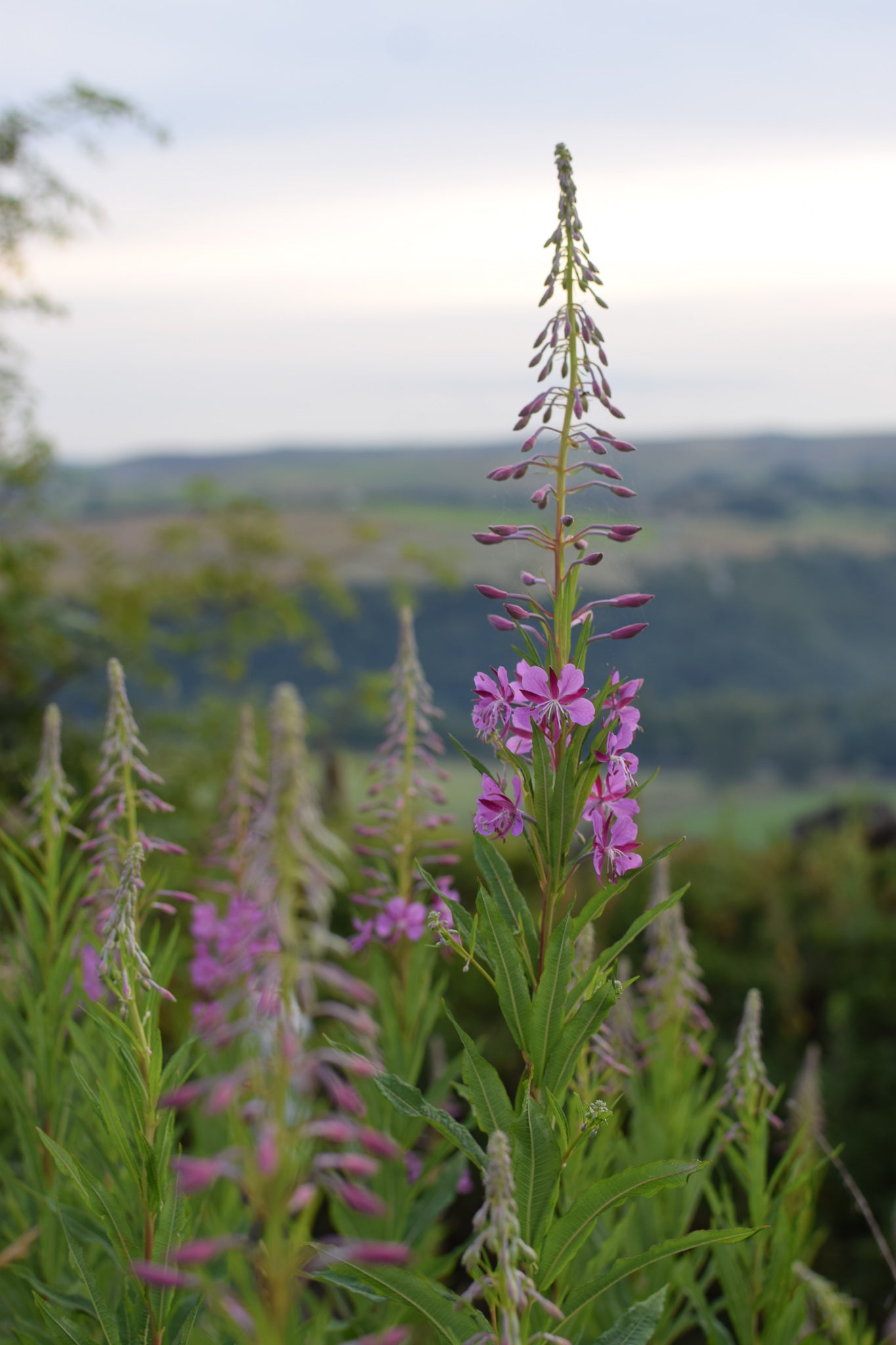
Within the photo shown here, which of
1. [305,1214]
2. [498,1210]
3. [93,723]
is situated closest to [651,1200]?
[498,1210]

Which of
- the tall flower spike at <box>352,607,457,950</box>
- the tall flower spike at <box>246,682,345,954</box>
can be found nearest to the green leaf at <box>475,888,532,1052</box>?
the tall flower spike at <box>246,682,345,954</box>

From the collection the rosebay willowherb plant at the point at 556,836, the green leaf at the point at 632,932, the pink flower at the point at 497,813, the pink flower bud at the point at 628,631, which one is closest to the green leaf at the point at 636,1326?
the rosebay willowherb plant at the point at 556,836

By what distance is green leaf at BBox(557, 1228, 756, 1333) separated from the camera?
62.6 inches

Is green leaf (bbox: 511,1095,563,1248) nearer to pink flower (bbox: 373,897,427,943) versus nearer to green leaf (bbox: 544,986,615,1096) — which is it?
green leaf (bbox: 544,986,615,1096)

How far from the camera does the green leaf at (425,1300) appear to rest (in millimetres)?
1518

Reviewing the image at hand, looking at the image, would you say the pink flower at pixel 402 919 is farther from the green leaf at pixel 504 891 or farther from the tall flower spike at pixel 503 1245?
the tall flower spike at pixel 503 1245

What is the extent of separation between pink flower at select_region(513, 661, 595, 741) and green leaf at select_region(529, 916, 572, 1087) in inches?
12.3

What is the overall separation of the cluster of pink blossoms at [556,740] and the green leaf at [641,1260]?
54 centimetres

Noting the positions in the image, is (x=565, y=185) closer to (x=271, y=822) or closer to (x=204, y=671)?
(x=271, y=822)

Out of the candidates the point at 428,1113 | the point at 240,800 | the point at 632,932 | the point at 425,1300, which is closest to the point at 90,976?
the point at 240,800

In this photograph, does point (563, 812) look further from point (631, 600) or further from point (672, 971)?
point (672, 971)

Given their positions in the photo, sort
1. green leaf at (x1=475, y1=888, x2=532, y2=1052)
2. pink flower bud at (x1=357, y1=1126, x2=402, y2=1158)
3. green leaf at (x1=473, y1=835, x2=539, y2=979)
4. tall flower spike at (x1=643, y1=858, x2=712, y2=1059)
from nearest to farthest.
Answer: pink flower bud at (x1=357, y1=1126, x2=402, y2=1158) < green leaf at (x1=475, y1=888, x2=532, y2=1052) < green leaf at (x1=473, y1=835, x2=539, y2=979) < tall flower spike at (x1=643, y1=858, x2=712, y2=1059)

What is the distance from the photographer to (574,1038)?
1707mm

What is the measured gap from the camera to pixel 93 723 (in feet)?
45.6
